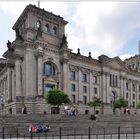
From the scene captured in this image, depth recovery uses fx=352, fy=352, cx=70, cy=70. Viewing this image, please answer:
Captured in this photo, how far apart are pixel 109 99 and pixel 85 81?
28.5ft

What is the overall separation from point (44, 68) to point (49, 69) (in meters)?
1.70

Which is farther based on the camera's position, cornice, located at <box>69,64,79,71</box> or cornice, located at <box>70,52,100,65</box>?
cornice, located at <box>70,52,100,65</box>

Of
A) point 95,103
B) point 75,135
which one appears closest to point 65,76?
point 95,103

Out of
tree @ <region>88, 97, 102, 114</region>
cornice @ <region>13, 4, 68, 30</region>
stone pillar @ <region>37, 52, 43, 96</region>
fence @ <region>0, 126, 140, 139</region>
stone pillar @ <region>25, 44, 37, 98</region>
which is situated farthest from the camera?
tree @ <region>88, 97, 102, 114</region>

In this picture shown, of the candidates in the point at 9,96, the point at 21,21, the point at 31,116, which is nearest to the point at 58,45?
the point at 21,21

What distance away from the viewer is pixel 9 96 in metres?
71.6

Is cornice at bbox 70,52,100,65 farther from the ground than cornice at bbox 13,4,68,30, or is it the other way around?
cornice at bbox 13,4,68,30

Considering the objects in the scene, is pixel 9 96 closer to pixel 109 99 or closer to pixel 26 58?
pixel 26 58

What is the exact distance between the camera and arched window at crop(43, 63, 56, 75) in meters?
69.1

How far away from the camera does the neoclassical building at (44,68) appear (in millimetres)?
66312

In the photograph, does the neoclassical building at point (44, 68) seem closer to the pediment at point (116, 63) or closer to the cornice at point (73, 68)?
the cornice at point (73, 68)

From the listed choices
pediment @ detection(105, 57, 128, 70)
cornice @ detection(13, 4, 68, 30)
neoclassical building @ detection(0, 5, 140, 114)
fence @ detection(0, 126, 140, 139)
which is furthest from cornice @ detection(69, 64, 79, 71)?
fence @ detection(0, 126, 140, 139)

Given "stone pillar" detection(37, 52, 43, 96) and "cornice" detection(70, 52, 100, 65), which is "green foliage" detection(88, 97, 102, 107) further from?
"stone pillar" detection(37, 52, 43, 96)

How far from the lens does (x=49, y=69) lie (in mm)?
70250
